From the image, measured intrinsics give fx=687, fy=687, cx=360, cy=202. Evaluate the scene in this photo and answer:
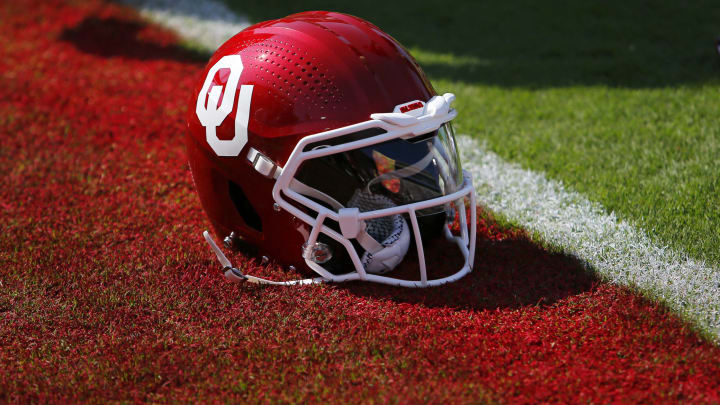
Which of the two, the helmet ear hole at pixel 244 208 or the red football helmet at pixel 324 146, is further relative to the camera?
the helmet ear hole at pixel 244 208

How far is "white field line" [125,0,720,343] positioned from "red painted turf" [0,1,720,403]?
0.12 meters

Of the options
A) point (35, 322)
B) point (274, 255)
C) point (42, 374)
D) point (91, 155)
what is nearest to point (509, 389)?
point (274, 255)

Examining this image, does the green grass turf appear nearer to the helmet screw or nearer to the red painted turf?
the red painted turf

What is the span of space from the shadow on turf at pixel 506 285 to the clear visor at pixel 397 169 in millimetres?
348

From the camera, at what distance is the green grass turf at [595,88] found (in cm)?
363

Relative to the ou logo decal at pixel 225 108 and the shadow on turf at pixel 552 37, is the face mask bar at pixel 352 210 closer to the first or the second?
the ou logo decal at pixel 225 108

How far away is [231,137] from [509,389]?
1444mm

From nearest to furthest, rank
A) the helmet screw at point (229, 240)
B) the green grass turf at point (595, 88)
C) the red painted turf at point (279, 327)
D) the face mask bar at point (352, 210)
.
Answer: the red painted turf at point (279, 327) < the face mask bar at point (352, 210) < the helmet screw at point (229, 240) < the green grass turf at point (595, 88)

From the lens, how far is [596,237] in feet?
10.6

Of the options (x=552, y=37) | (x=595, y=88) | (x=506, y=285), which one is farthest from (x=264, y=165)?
(x=552, y=37)

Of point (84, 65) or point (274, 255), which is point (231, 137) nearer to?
point (274, 255)

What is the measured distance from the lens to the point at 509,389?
2297 millimetres

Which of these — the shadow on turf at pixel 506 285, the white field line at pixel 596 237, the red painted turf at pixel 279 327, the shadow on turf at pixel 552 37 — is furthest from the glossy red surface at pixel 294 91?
the shadow on turf at pixel 552 37

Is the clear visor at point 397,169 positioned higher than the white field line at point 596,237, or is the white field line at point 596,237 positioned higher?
the clear visor at point 397,169
